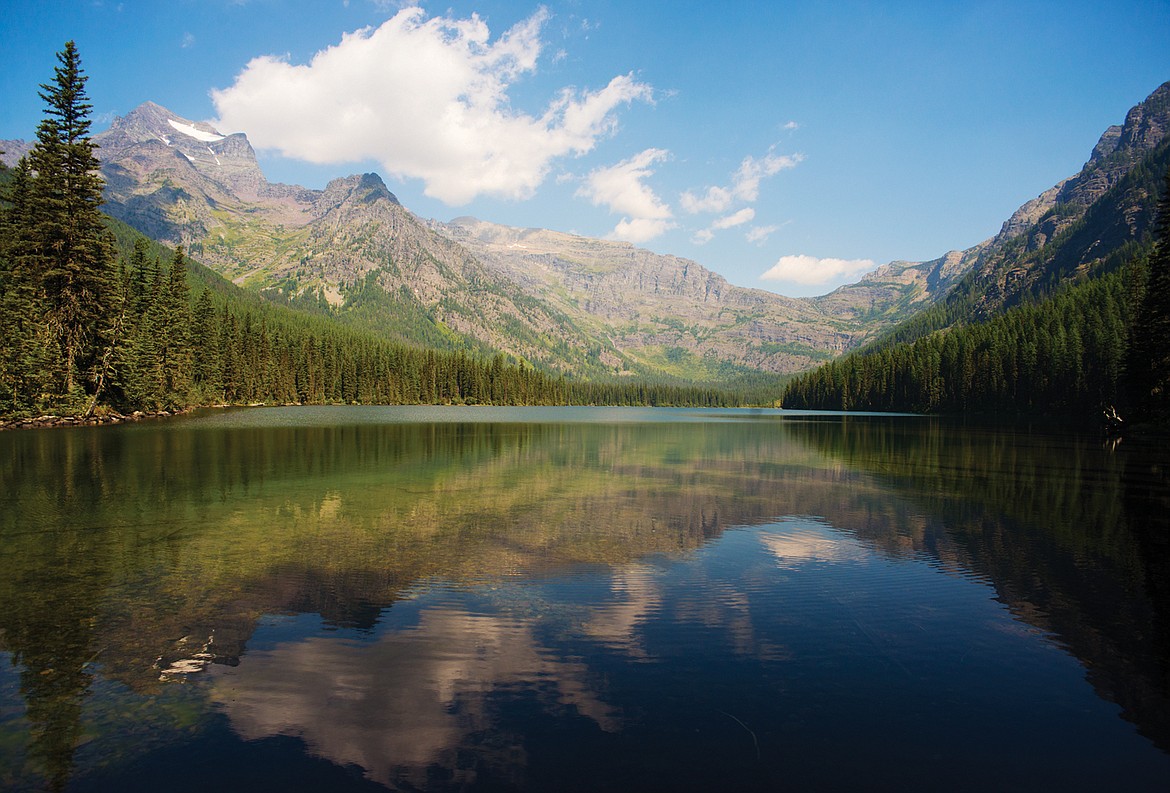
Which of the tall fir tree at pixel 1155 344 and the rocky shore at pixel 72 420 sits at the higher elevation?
the tall fir tree at pixel 1155 344

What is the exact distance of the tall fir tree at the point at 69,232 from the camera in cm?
5938

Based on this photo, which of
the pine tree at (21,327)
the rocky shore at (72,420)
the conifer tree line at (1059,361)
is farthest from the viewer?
the conifer tree line at (1059,361)

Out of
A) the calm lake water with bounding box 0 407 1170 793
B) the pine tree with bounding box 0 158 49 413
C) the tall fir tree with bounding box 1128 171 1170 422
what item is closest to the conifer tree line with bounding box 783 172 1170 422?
the tall fir tree with bounding box 1128 171 1170 422

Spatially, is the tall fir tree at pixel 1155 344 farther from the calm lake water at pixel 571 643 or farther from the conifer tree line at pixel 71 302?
the conifer tree line at pixel 71 302

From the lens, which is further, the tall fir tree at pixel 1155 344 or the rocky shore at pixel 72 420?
the tall fir tree at pixel 1155 344

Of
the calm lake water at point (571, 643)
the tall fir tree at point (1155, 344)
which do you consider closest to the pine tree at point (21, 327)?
the calm lake water at point (571, 643)

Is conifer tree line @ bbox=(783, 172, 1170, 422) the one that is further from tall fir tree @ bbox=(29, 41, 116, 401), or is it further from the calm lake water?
tall fir tree @ bbox=(29, 41, 116, 401)

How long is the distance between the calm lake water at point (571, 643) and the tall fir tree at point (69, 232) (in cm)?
4808

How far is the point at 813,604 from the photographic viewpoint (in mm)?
12969

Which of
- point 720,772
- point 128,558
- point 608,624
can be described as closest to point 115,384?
point 128,558

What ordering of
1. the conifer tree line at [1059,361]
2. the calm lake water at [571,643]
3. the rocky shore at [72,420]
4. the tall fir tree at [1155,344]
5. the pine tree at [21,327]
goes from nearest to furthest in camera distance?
the calm lake water at [571,643], the pine tree at [21,327], the rocky shore at [72,420], the tall fir tree at [1155,344], the conifer tree line at [1059,361]

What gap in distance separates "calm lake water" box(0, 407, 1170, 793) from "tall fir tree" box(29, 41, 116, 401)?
4808 centimetres

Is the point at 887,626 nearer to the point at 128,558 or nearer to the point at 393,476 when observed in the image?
the point at 128,558

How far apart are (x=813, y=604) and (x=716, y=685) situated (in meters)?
5.21
